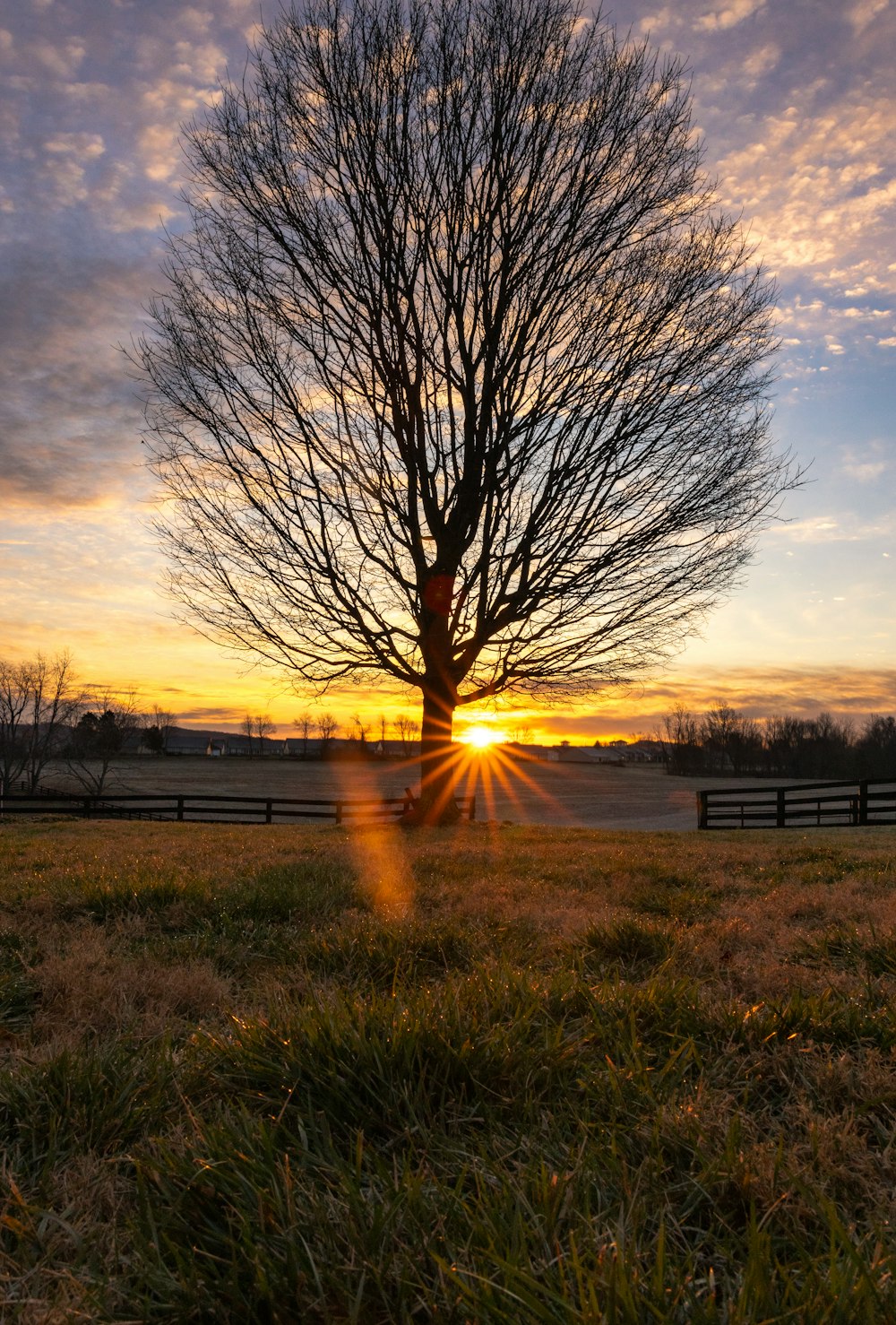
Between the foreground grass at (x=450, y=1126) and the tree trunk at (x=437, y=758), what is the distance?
11165 mm

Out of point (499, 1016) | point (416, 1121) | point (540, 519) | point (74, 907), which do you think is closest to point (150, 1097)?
point (416, 1121)

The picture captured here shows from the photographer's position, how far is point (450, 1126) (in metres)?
2.13

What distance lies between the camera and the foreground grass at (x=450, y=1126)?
1.45 metres

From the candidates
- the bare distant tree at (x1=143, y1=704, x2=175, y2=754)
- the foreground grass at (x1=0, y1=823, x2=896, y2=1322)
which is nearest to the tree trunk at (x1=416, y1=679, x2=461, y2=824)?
the foreground grass at (x1=0, y1=823, x2=896, y2=1322)

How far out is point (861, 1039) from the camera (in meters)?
2.64

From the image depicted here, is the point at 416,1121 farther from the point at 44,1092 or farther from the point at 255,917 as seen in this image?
the point at 255,917

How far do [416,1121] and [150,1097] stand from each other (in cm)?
81

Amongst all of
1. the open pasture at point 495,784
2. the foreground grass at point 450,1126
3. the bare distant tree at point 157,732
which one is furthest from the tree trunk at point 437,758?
the bare distant tree at point 157,732

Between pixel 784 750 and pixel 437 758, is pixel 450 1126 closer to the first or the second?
pixel 437 758

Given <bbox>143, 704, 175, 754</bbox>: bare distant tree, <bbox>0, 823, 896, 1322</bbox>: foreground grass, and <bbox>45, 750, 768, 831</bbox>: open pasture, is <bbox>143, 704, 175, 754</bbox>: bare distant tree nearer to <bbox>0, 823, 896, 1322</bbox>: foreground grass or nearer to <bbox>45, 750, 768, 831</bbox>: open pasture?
<bbox>45, 750, 768, 831</bbox>: open pasture

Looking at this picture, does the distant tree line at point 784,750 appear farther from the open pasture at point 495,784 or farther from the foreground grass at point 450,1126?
the foreground grass at point 450,1126

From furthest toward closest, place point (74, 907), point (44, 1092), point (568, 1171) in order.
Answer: point (74, 907) < point (44, 1092) < point (568, 1171)

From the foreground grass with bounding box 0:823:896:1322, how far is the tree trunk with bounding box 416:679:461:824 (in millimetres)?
11165

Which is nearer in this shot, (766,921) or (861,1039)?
(861,1039)
